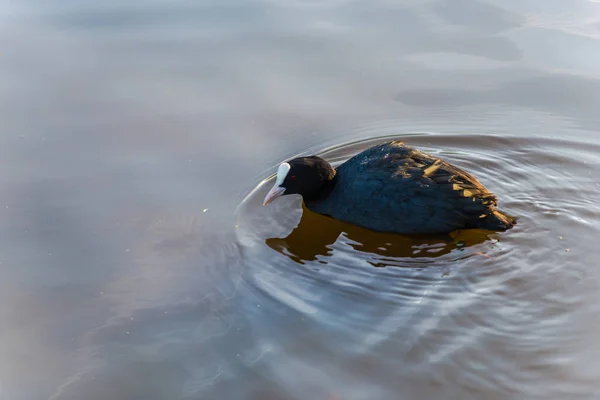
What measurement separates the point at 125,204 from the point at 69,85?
2.45m

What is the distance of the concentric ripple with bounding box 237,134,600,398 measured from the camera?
4.40 m

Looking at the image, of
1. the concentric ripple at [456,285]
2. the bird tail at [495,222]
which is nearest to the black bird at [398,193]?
the bird tail at [495,222]

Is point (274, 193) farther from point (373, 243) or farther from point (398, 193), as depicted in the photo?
point (398, 193)

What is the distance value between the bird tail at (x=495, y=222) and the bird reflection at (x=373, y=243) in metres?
0.09

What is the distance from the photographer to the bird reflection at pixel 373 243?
225 inches

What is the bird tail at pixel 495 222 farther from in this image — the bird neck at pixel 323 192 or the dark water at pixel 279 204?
the bird neck at pixel 323 192

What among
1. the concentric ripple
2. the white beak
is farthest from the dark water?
the white beak

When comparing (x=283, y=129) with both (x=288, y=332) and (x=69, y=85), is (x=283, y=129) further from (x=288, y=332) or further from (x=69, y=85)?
(x=288, y=332)

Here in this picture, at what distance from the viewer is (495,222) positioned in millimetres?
5738

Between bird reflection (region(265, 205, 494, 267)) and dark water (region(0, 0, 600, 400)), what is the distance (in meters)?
0.03

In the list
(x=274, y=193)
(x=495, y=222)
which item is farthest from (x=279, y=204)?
(x=495, y=222)

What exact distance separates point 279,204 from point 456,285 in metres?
2.18

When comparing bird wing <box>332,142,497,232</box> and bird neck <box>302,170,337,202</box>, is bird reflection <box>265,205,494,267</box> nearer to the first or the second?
bird wing <box>332,142,497,232</box>

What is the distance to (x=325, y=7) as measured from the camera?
380 inches
